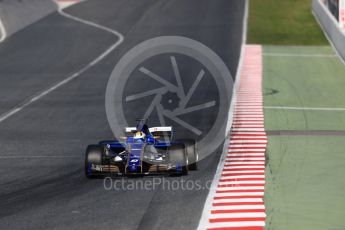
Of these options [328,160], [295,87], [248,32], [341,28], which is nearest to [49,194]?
[328,160]

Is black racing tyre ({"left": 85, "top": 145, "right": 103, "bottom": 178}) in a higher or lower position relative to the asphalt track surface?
higher

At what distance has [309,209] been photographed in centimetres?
1642

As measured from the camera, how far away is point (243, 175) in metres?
19.5

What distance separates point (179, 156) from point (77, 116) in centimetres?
948

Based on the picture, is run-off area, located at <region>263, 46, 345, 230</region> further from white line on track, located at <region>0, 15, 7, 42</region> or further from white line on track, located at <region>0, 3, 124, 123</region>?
white line on track, located at <region>0, 15, 7, 42</region>

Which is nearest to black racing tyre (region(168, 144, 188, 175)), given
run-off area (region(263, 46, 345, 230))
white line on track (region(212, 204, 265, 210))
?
run-off area (region(263, 46, 345, 230))

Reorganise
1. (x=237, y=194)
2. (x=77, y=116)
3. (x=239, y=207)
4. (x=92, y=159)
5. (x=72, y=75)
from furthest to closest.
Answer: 1. (x=72, y=75)
2. (x=77, y=116)
3. (x=92, y=159)
4. (x=237, y=194)
5. (x=239, y=207)

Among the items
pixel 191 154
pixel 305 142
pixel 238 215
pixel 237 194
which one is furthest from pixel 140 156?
pixel 305 142

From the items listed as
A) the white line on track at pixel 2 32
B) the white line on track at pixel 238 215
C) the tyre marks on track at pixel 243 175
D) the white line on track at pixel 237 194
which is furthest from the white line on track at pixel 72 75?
the white line on track at pixel 238 215

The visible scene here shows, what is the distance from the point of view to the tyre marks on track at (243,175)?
15.7m

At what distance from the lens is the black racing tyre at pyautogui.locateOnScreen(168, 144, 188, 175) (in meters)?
19.5

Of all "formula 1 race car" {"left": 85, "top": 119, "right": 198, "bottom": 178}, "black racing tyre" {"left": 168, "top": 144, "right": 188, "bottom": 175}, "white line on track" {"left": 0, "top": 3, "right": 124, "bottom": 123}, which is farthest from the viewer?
"white line on track" {"left": 0, "top": 3, "right": 124, "bottom": 123}

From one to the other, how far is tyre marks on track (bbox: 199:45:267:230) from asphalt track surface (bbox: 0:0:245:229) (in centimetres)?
42

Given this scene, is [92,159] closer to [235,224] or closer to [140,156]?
[140,156]
